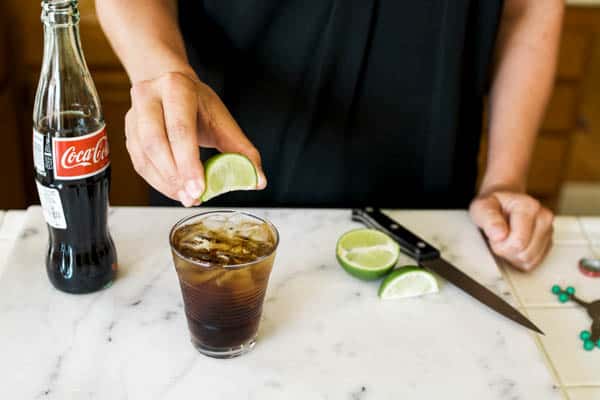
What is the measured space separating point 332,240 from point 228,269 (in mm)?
323

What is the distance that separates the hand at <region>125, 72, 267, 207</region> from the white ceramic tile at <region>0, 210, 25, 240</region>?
0.35 metres

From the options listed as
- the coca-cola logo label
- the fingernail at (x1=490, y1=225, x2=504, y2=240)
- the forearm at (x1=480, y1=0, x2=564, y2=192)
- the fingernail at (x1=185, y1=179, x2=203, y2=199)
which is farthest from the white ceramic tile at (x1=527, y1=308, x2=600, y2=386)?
the coca-cola logo label

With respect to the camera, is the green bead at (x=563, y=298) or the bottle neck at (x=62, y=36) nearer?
the bottle neck at (x=62, y=36)

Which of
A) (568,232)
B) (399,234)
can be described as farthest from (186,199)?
(568,232)

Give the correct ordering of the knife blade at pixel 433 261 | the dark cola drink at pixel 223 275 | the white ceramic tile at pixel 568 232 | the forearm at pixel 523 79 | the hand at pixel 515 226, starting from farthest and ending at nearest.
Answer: the forearm at pixel 523 79 < the white ceramic tile at pixel 568 232 < the hand at pixel 515 226 < the knife blade at pixel 433 261 < the dark cola drink at pixel 223 275

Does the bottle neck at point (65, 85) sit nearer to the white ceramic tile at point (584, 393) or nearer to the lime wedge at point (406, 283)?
the lime wedge at point (406, 283)

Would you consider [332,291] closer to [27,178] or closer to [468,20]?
[468,20]

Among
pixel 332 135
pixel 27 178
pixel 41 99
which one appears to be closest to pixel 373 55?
pixel 332 135

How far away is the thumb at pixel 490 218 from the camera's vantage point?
1055mm

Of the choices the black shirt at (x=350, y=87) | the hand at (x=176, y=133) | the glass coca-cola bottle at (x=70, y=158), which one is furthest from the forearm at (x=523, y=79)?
the glass coca-cola bottle at (x=70, y=158)

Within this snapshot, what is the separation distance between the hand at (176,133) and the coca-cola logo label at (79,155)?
0.05 m

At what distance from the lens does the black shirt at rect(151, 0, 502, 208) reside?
3.85 feet

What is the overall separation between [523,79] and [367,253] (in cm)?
52

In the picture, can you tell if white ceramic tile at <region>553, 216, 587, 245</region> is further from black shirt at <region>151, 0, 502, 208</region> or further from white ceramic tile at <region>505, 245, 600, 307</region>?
black shirt at <region>151, 0, 502, 208</region>
